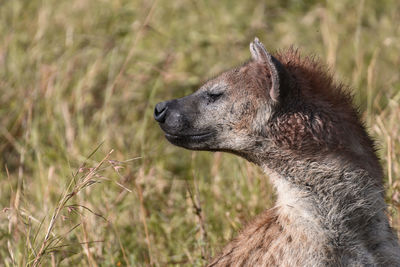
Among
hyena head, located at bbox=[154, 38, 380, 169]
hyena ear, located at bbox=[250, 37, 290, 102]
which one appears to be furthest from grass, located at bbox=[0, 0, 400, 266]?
hyena ear, located at bbox=[250, 37, 290, 102]

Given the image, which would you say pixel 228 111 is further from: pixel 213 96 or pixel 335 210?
pixel 335 210

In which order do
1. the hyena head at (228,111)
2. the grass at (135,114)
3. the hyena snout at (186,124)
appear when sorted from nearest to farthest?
the hyena head at (228,111), the hyena snout at (186,124), the grass at (135,114)

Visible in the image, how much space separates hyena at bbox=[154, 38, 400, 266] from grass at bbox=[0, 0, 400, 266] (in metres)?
0.69

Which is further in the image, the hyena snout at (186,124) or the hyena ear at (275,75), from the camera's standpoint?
the hyena snout at (186,124)

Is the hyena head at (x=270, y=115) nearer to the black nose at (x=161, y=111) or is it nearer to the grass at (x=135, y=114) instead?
the black nose at (x=161, y=111)

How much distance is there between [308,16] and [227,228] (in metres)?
3.53

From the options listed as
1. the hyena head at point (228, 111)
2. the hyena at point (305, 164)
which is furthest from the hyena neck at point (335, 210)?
the hyena head at point (228, 111)

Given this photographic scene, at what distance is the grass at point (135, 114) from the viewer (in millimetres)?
4934

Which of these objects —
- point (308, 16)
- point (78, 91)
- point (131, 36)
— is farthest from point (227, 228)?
point (308, 16)

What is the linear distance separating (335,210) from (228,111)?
791 millimetres

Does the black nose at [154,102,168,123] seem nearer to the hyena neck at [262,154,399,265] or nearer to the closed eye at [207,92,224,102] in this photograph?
the closed eye at [207,92,224,102]

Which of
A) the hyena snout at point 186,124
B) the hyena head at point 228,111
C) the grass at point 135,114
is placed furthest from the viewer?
the grass at point 135,114

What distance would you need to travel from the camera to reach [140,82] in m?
7.02

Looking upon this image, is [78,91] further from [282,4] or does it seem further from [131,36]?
[282,4]
